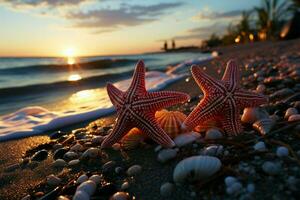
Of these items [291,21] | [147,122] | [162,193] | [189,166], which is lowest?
[162,193]

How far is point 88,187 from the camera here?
2779 mm

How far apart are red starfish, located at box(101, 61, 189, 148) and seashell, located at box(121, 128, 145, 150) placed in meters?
0.14

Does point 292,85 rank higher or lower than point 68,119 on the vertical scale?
higher

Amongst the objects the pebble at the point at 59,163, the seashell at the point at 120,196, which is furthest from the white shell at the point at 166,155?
the pebble at the point at 59,163

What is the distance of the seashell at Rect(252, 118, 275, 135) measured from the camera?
3.26 metres

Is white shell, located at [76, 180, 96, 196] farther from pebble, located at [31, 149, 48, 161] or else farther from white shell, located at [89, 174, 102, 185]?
pebble, located at [31, 149, 48, 161]

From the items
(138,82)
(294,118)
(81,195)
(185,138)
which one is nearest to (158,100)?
(138,82)

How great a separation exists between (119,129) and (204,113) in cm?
86

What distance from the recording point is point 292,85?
5.23 meters

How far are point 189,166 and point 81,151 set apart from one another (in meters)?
1.70

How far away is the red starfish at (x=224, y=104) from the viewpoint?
326 cm

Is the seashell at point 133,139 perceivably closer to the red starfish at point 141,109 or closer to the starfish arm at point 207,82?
the red starfish at point 141,109

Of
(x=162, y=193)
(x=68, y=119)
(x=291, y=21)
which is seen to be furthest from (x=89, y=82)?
(x=291, y=21)

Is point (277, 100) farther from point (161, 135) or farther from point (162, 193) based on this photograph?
point (162, 193)
